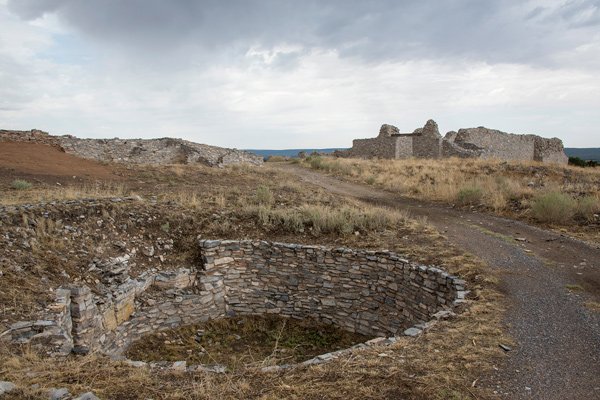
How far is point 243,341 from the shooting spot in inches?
286

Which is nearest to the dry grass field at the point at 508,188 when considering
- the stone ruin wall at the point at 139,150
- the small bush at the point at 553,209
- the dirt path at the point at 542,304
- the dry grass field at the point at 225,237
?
the small bush at the point at 553,209

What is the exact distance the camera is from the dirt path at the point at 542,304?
352 centimetres

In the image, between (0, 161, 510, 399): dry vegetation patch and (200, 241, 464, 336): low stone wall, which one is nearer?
(0, 161, 510, 399): dry vegetation patch

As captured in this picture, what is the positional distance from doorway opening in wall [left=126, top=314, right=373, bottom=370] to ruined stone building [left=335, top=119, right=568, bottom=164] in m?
19.5

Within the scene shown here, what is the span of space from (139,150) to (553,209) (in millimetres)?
18308

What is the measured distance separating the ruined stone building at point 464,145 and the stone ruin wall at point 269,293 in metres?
18.8

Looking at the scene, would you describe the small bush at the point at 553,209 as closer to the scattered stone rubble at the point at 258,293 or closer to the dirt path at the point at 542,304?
the dirt path at the point at 542,304

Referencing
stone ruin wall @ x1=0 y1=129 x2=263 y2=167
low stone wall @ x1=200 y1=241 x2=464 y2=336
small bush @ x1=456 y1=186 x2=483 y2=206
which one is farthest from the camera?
stone ruin wall @ x1=0 y1=129 x2=263 y2=167

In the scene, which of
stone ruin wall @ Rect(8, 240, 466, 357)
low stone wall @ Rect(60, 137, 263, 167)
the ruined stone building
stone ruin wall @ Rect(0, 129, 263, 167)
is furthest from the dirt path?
the ruined stone building

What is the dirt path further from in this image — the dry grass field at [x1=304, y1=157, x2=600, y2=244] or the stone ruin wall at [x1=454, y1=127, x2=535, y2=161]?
the stone ruin wall at [x1=454, y1=127, x2=535, y2=161]

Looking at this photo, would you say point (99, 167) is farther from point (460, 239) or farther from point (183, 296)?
point (460, 239)

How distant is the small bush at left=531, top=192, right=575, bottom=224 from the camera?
9.62 m

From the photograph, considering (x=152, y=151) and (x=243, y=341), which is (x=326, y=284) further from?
(x=152, y=151)

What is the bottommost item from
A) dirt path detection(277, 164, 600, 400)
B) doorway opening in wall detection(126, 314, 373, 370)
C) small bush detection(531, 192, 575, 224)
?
doorway opening in wall detection(126, 314, 373, 370)
